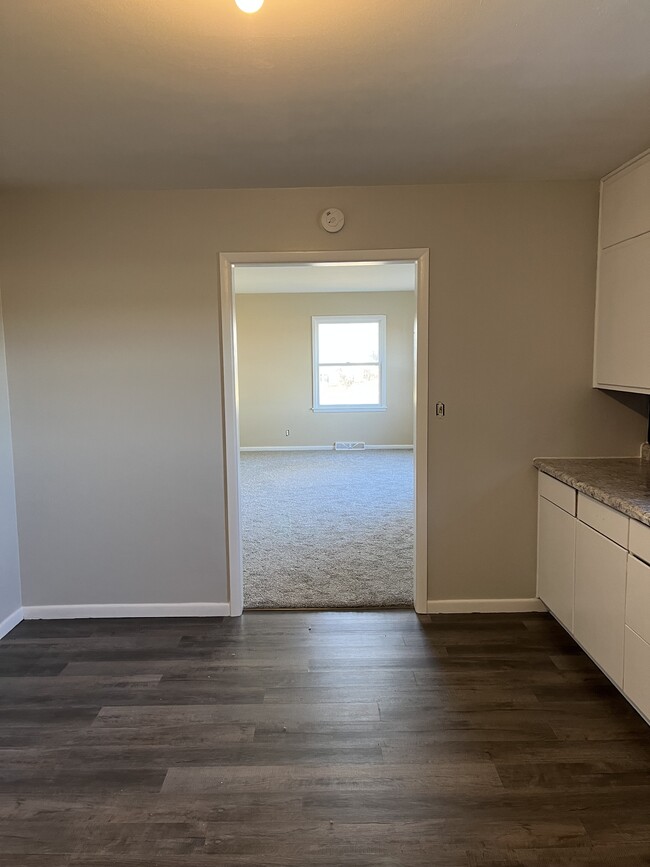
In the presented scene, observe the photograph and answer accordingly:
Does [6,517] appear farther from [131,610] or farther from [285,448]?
[285,448]

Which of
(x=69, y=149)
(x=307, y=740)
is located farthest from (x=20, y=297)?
(x=307, y=740)

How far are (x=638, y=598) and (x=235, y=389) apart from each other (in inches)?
85.1

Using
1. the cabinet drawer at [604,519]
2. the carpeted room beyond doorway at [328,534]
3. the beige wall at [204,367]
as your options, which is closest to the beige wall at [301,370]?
the carpeted room beyond doorway at [328,534]

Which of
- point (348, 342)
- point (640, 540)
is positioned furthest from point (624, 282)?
point (348, 342)

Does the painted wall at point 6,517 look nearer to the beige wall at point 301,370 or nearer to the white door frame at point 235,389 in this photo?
the white door frame at point 235,389

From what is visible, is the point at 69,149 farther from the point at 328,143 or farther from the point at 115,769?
the point at 115,769

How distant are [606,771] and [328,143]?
2.65 metres

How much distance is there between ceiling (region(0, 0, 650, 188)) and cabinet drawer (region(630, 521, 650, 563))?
61.6 inches

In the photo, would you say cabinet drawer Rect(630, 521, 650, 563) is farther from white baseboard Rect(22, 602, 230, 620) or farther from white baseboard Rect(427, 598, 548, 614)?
white baseboard Rect(22, 602, 230, 620)

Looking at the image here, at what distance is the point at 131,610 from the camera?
10.1ft

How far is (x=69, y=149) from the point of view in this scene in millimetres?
2301

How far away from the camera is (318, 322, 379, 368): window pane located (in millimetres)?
8469

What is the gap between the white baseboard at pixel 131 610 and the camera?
3.08 m

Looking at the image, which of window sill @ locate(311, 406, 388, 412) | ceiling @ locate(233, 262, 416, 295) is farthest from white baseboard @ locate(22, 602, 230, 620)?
window sill @ locate(311, 406, 388, 412)
